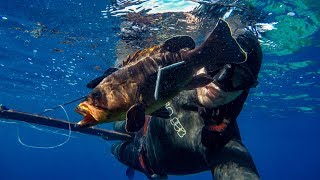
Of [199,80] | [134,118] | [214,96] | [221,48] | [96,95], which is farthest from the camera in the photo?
[214,96]

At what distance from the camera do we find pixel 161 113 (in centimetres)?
248

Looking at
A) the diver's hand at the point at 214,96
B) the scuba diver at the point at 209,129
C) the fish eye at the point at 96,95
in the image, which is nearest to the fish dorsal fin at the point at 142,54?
the scuba diver at the point at 209,129

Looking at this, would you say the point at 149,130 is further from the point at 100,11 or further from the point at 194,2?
the point at 100,11

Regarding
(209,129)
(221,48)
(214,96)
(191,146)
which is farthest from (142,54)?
(191,146)

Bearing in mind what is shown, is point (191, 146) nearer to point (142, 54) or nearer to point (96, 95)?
point (142, 54)

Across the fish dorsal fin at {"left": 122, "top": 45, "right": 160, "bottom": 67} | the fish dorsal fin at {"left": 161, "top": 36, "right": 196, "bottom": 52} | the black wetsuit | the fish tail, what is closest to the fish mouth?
the fish dorsal fin at {"left": 122, "top": 45, "right": 160, "bottom": 67}

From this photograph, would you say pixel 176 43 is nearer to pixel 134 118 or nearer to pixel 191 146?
pixel 134 118

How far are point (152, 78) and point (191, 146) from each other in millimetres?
1484

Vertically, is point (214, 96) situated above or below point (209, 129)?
above

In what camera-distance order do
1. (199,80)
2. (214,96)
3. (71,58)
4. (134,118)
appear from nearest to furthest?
(134,118), (199,80), (214,96), (71,58)

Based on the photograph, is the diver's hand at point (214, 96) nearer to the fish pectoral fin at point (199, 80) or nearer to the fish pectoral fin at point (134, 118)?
the fish pectoral fin at point (199, 80)

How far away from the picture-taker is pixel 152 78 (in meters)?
2.15

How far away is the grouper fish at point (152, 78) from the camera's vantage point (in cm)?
197

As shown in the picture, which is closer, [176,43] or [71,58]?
[176,43]
